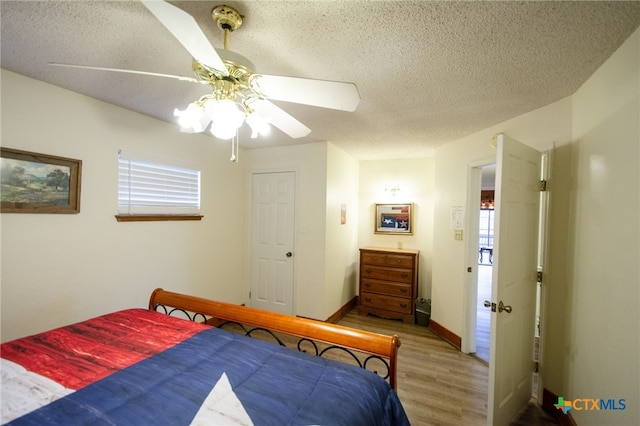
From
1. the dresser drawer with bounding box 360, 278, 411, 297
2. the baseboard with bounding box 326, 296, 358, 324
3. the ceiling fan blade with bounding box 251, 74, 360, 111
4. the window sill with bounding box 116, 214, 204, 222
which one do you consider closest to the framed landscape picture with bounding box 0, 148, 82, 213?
the window sill with bounding box 116, 214, 204, 222

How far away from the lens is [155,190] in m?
2.54

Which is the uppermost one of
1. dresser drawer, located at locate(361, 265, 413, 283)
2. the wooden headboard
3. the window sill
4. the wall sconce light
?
the wall sconce light

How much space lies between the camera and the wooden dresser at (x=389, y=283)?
134 inches

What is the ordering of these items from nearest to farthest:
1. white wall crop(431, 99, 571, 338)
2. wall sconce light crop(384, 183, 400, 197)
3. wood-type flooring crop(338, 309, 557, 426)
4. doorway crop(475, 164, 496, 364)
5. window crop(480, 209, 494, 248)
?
wood-type flooring crop(338, 309, 557, 426) → white wall crop(431, 99, 571, 338) → doorway crop(475, 164, 496, 364) → wall sconce light crop(384, 183, 400, 197) → window crop(480, 209, 494, 248)

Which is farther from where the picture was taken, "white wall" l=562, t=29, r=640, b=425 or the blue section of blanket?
"white wall" l=562, t=29, r=640, b=425

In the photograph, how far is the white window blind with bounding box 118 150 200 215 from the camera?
2.29 m

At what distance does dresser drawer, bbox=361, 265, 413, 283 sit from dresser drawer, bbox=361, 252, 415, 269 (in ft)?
0.19

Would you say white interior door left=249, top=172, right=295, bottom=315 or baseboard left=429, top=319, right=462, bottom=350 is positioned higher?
white interior door left=249, top=172, right=295, bottom=315

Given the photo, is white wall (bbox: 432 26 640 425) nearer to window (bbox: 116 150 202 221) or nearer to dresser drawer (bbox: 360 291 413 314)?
dresser drawer (bbox: 360 291 413 314)

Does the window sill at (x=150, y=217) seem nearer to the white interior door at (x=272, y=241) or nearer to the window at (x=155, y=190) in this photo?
the window at (x=155, y=190)

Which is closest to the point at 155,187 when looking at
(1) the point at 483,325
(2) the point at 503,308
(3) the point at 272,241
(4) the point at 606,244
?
(3) the point at 272,241

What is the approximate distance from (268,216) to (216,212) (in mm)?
674

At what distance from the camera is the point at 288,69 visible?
1.58 meters

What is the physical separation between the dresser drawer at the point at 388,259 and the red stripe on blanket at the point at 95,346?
98.8 inches
